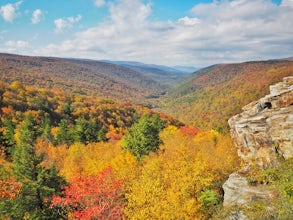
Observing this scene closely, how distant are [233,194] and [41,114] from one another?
117 meters

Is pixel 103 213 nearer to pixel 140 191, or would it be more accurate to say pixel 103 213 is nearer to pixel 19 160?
pixel 140 191

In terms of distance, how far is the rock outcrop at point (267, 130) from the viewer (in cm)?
1803

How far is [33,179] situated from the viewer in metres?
29.1

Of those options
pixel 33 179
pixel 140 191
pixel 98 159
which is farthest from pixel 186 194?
pixel 98 159

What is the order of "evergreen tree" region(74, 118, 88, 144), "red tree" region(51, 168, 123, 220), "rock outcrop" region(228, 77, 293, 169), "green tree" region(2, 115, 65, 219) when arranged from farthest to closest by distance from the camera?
"evergreen tree" region(74, 118, 88, 144), "green tree" region(2, 115, 65, 219), "red tree" region(51, 168, 123, 220), "rock outcrop" region(228, 77, 293, 169)

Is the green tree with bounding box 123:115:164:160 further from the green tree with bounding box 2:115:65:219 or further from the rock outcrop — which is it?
the rock outcrop

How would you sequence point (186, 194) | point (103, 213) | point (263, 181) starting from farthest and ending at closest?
1. point (186, 194)
2. point (103, 213)
3. point (263, 181)

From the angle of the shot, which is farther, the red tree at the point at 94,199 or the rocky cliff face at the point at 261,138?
the red tree at the point at 94,199

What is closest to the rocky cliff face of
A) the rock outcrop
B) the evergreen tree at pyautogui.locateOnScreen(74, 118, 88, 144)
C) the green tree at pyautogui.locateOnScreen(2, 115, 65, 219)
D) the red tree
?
the rock outcrop

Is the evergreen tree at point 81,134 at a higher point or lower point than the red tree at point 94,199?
lower

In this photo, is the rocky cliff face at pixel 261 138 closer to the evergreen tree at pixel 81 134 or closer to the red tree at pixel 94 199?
the red tree at pixel 94 199

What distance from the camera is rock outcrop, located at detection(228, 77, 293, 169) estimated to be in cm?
1803

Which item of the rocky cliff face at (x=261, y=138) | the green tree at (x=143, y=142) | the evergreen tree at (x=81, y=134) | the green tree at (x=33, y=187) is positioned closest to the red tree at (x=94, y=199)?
the green tree at (x=33, y=187)

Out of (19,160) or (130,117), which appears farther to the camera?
(130,117)
